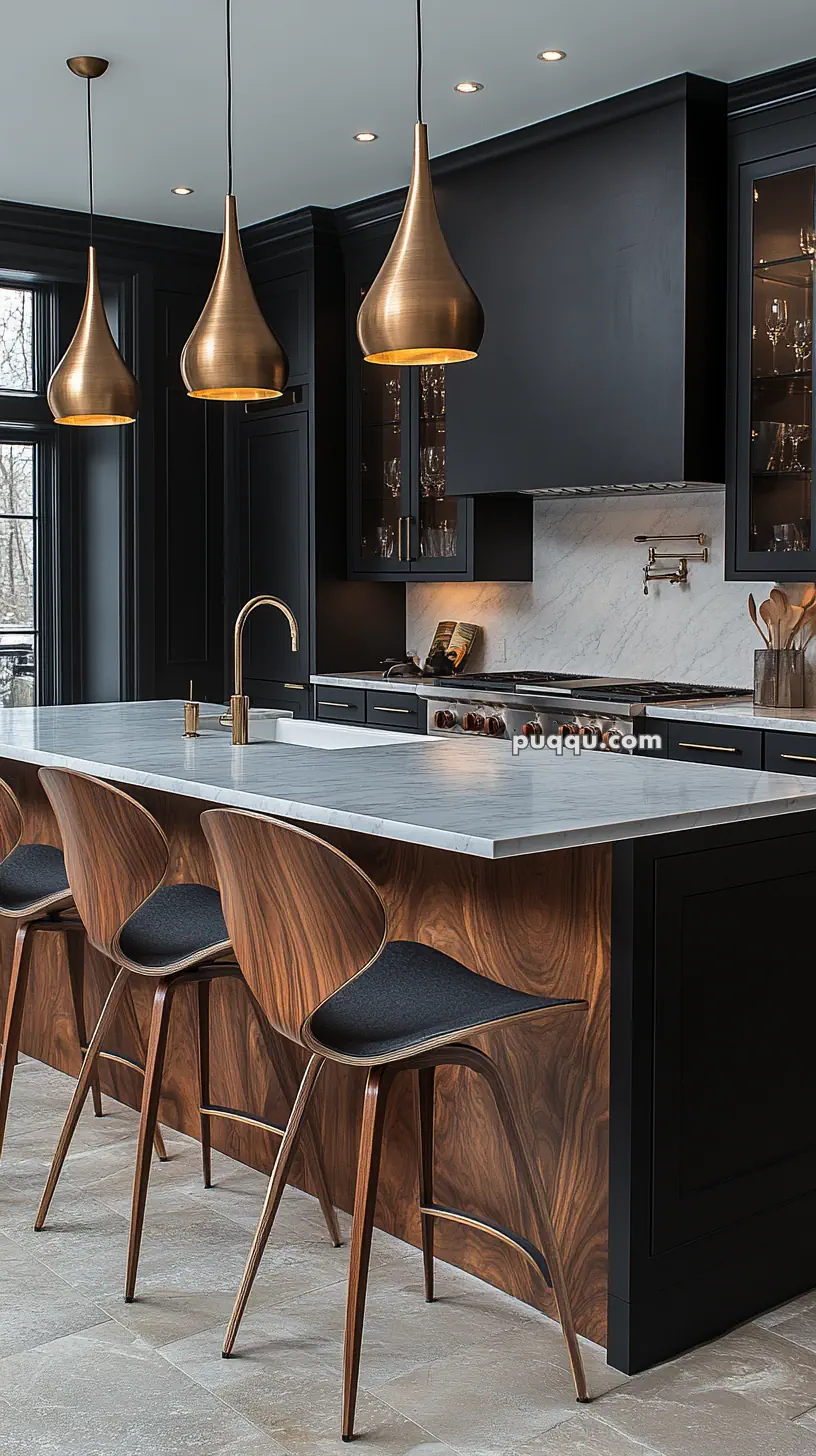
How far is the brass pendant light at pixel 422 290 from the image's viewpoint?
106 inches

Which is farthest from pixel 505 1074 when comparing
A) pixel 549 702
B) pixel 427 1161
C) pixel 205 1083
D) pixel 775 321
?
pixel 775 321

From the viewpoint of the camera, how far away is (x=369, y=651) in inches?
243

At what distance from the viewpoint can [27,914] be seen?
3086 mm

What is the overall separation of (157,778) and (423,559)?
3.02 metres

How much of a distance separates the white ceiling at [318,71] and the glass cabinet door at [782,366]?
1.37 ft

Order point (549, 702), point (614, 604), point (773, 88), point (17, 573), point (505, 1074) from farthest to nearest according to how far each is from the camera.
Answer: point (17, 573) < point (614, 604) < point (549, 702) < point (773, 88) < point (505, 1074)

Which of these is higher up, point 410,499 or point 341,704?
point 410,499

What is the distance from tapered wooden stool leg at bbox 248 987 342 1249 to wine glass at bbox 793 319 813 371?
8.54ft

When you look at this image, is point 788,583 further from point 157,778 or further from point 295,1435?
point 295,1435

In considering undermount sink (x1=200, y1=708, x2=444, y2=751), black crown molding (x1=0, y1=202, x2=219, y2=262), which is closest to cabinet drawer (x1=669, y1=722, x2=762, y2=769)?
undermount sink (x1=200, y1=708, x2=444, y2=751)

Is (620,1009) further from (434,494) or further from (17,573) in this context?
(17,573)

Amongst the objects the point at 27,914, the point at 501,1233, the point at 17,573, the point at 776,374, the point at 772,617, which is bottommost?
the point at 501,1233

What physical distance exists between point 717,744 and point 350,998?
2.16 metres

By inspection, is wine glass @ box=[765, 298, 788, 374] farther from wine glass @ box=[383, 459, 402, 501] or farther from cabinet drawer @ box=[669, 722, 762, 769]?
wine glass @ box=[383, 459, 402, 501]
